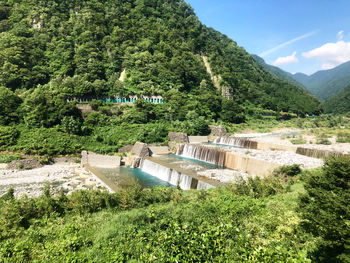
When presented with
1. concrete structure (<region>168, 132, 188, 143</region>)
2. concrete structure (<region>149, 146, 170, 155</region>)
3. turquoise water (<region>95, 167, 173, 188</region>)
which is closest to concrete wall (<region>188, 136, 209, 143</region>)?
concrete structure (<region>168, 132, 188, 143</region>)

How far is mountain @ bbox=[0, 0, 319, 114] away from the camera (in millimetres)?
45094

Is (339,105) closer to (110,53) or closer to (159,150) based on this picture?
(159,150)

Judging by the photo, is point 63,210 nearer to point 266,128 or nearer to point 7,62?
point 7,62

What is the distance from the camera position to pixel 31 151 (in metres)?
24.5

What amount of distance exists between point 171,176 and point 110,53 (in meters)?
52.4

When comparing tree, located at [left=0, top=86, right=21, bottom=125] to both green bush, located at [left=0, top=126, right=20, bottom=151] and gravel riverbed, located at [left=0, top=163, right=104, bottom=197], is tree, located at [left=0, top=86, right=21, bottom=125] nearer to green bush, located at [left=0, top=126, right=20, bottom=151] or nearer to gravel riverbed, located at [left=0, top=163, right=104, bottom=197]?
green bush, located at [left=0, top=126, right=20, bottom=151]

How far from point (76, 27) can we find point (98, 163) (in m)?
55.7

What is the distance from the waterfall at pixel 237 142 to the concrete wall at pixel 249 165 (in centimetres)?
1095

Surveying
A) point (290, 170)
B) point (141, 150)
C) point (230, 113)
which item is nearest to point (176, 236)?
point (290, 170)

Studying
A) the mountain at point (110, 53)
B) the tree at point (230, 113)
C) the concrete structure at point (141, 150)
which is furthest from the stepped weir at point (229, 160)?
the tree at point (230, 113)

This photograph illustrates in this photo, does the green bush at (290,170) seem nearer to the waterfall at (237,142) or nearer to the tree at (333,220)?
the tree at (333,220)

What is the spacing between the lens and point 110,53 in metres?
58.1

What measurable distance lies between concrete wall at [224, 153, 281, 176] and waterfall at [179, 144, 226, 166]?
0.99 m

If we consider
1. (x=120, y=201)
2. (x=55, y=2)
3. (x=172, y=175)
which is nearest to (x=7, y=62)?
(x=55, y=2)
